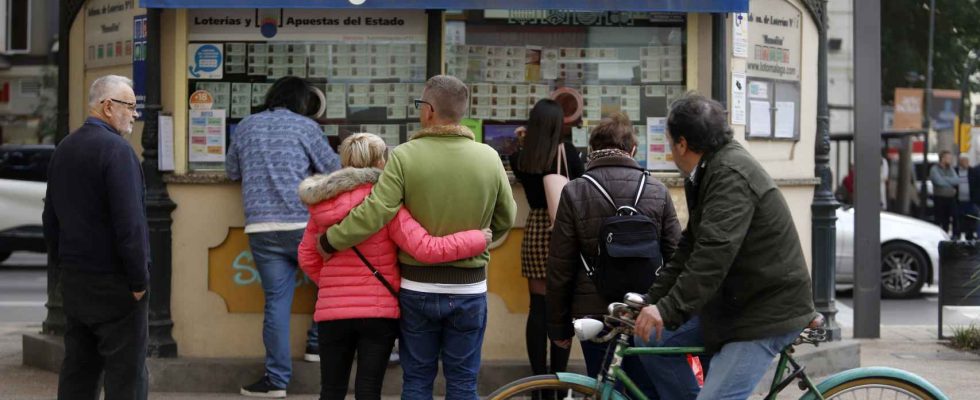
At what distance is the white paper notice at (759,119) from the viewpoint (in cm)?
873

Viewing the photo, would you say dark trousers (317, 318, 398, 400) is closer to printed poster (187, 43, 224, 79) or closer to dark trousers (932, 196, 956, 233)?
printed poster (187, 43, 224, 79)

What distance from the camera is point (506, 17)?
8289mm

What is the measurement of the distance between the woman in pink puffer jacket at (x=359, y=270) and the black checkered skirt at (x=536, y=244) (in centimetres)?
157

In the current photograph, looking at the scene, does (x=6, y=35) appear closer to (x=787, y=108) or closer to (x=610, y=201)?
(x=787, y=108)

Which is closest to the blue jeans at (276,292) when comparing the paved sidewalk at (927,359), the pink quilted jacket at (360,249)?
the pink quilted jacket at (360,249)

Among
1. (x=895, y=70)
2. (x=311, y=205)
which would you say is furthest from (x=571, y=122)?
(x=895, y=70)

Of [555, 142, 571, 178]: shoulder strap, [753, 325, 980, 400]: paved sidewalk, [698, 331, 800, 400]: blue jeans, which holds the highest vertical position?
[555, 142, 571, 178]: shoulder strap

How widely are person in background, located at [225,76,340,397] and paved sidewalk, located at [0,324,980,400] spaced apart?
1.18ft

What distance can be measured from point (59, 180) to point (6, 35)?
19.7 ft

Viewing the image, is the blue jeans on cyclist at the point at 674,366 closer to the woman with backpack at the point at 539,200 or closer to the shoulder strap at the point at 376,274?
the shoulder strap at the point at 376,274

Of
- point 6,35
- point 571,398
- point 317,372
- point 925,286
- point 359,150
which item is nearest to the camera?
point 571,398

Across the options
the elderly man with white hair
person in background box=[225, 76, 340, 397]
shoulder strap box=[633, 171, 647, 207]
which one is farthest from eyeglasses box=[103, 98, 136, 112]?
shoulder strap box=[633, 171, 647, 207]

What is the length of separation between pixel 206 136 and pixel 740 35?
3381 millimetres

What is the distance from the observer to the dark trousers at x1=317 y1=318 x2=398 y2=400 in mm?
5637
